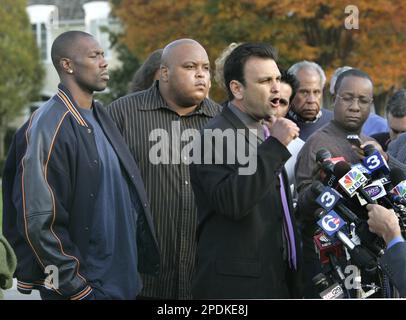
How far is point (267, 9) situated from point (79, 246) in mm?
15474

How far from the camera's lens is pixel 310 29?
2055 cm

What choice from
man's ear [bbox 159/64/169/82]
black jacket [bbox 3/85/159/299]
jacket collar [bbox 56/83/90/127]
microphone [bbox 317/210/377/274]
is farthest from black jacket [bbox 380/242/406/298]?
man's ear [bbox 159/64/169/82]

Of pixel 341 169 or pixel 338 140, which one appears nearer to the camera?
pixel 341 169

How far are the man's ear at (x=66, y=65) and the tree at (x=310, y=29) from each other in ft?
45.1

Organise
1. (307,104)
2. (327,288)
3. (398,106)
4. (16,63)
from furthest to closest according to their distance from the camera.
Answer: (16,63), (398,106), (307,104), (327,288)

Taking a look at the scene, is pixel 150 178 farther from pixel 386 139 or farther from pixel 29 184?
pixel 386 139

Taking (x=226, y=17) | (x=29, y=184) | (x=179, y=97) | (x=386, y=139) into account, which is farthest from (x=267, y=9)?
(x=29, y=184)

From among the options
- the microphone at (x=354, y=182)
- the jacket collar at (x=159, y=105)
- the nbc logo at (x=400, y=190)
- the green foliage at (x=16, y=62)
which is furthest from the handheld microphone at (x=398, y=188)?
the green foliage at (x=16, y=62)

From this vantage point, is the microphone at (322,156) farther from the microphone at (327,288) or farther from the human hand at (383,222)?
the microphone at (327,288)

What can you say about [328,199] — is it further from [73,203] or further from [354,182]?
[73,203]

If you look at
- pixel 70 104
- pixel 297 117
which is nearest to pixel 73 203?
pixel 70 104

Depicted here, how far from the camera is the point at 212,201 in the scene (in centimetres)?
421

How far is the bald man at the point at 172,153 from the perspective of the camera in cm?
527

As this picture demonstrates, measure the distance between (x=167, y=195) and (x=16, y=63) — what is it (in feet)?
124
